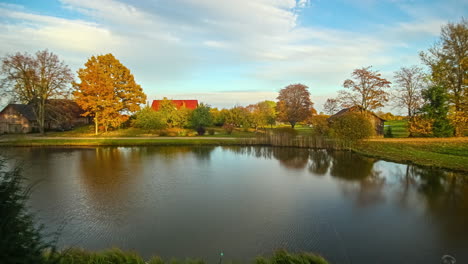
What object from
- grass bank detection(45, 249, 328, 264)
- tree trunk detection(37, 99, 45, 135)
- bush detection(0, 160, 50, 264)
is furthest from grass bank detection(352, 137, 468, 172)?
tree trunk detection(37, 99, 45, 135)

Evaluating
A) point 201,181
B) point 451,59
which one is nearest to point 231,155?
point 201,181

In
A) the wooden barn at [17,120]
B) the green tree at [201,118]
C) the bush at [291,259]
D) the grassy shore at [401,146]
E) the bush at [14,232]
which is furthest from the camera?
the wooden barn at [17,120]

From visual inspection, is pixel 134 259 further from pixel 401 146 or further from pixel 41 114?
pixel 41 114

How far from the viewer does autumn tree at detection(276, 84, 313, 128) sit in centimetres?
4366

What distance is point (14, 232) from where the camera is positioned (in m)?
2.49

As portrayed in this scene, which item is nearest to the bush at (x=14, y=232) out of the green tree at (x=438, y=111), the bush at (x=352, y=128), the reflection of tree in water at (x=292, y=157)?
the reflection of tree in water at (x=292, y=157)

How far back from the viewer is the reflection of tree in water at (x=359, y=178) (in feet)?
32.6

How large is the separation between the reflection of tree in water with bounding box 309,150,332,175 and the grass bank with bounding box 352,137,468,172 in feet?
Answer: 9.84

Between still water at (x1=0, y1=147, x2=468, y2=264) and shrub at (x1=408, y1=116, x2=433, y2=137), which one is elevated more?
shrub at (x1=408, y1=116, x2=433, y2=137)

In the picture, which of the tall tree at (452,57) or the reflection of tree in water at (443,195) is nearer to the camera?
the reflection of tree in water at (443,195)

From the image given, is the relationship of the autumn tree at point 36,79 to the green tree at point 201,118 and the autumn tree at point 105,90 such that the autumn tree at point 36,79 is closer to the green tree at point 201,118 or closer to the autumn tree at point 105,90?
the autumn tree at point 105,90

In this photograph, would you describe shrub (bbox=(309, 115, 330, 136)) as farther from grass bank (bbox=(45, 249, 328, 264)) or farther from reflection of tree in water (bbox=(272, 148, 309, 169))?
grass bank (bbox=(45, 249, 328, 264))

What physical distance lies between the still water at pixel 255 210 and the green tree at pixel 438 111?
13132 millimetres

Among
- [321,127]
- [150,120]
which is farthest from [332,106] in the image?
[150,120]
